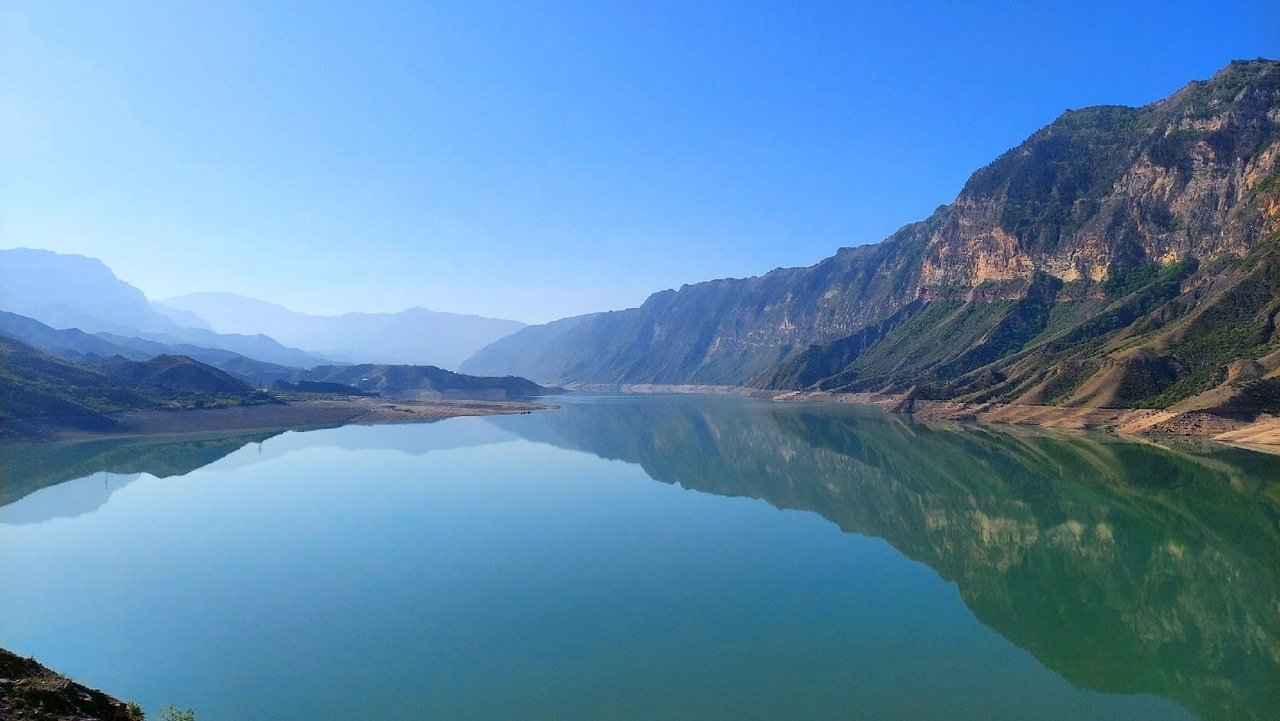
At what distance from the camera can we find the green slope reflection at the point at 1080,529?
51.9 feet

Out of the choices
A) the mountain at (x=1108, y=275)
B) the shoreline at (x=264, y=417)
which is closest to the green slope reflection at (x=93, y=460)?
the shoreline at (x=264, y=417)

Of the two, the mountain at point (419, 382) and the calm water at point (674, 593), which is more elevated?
the mountain at point (419, 382)

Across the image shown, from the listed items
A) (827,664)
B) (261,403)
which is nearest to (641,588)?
(827,664)

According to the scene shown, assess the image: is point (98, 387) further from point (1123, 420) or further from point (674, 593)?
point (1123, 420)

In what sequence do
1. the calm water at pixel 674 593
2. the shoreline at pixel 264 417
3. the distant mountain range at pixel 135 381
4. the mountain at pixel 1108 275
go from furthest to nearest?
the distant mountain range at pixel 135 381
the shoreline at pixel 264 417
the mountain at pixel 1108 275
the calm water at pixel 674 593

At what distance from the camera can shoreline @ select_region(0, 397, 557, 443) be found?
6625 centimetres

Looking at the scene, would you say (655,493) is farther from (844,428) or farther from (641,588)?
(844,428)

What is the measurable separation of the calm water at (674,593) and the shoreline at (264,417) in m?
25.5

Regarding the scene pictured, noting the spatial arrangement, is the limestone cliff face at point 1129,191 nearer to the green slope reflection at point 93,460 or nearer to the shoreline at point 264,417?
the shoreline at point 264,417

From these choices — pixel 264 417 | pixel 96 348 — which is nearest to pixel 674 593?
pixel 264 417

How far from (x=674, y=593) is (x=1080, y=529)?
19795 mm

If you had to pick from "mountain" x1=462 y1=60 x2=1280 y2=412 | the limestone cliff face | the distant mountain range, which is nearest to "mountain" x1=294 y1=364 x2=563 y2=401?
the distant mountain range

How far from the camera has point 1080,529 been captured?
2861 cm

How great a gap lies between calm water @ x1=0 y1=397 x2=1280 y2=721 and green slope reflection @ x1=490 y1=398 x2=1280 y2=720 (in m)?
0.16
